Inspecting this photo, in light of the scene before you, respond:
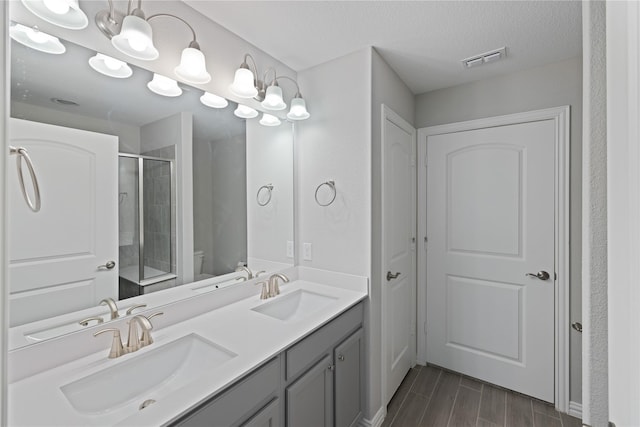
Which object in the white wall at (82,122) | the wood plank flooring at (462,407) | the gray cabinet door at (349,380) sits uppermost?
the white wall at (82,122)

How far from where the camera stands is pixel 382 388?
6.27 feet

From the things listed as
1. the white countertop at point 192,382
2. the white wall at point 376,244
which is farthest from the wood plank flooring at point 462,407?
the white countertop at point 192,382

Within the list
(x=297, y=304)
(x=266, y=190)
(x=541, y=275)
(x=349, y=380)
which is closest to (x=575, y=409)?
(x=541, y=275)

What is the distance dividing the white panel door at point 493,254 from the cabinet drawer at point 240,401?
180cm

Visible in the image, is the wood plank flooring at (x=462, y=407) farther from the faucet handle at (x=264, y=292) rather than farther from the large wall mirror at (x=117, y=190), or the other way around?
the large wall mirror at (x=117, y=190)

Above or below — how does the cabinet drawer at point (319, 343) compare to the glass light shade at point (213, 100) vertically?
below

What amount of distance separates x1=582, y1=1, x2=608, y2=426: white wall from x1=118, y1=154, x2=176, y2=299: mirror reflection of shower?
1514mm

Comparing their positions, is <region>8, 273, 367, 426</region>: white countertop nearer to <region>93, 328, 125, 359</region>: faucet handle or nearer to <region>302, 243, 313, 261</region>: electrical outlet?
<region>93, 328, 125, 359</region>: faucet handle

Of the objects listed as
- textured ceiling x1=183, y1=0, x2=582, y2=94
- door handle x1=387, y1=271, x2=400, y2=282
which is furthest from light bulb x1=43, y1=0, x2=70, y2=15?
door handle x1=387, y1=271, x2=400, y2=282

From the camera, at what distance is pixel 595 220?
1.99 ft

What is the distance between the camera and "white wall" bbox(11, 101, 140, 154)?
37.4 inches

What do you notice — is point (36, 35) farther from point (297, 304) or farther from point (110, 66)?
point (297, 304)

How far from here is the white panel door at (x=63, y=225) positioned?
0.93 meters
